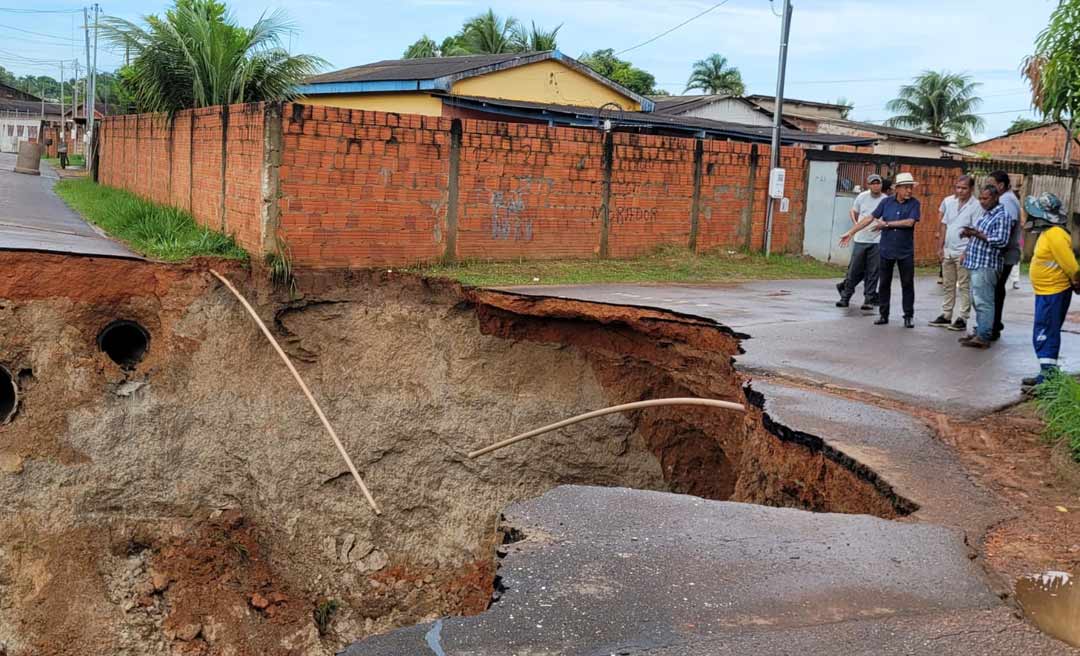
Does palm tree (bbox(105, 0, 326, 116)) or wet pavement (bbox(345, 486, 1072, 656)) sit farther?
palm tree (bbox(105, 0, 326, 116))

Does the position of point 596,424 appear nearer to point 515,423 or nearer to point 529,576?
point 515,423

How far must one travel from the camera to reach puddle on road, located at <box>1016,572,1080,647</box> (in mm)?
3666

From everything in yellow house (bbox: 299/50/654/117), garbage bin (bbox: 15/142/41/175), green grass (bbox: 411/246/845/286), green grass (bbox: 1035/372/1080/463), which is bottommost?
green grass (bbox: 1035/372/1080/463)

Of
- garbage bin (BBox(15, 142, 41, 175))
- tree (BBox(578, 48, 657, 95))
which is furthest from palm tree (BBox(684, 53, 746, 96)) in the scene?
garbage bin (BBox(15, 142, 41, 175))

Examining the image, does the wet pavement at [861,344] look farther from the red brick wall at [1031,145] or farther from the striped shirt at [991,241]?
the red brick wall at [1031,145]

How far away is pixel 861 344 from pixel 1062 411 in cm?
314

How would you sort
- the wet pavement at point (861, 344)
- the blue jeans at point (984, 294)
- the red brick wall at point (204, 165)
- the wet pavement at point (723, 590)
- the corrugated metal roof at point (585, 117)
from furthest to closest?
the corrugated metal roof at point (585, 117)
the red brick wall at point (204, 165)
the blue jeans at point (984, 294)
the wet pavement at point (861, 344)
the wet pavement at point (723, 590)

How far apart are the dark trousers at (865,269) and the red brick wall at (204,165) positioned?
7.17 metres

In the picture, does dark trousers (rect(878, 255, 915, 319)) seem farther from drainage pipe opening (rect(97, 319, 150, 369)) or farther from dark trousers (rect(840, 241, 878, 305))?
drainage pipe opening (rect(97, 319, 150, 369))

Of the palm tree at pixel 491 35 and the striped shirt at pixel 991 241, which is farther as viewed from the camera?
the palm tree at pixel 491 35

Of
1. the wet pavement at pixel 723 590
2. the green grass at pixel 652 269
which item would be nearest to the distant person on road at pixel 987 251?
the wet pavement at pixel 723 590

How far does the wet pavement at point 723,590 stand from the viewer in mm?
3523

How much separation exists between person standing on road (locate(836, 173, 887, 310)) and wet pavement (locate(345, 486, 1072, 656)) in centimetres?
707

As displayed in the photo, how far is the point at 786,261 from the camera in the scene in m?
17.3
